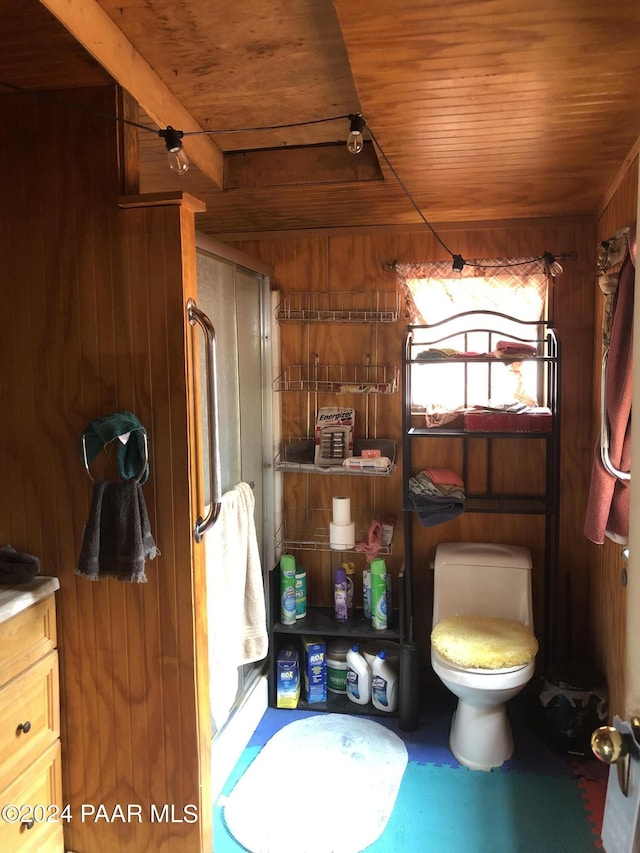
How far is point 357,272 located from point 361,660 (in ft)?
6.00

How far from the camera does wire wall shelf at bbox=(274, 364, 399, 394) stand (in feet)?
9.78

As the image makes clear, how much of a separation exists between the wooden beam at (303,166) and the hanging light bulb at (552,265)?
943 mm

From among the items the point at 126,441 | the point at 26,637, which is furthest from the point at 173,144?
the point at 26,637

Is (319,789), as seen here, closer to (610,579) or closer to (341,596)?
(341,596)

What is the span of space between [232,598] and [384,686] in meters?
0.95

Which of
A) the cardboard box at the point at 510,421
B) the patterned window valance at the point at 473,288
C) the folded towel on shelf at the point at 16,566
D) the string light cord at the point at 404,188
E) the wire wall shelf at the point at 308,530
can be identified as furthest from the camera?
the wire wall shelf at the point at 308,530

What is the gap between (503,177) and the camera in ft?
7.37

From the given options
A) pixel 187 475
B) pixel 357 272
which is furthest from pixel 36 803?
pixel 357 272

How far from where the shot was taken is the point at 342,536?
2.93 m

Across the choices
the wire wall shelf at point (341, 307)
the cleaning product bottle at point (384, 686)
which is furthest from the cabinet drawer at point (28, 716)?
the wire wall shelf at point (341, 307)

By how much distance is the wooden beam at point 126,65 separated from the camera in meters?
1.36

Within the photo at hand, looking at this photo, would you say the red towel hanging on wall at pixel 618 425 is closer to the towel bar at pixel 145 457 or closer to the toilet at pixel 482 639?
the toilet at pixel 482 639

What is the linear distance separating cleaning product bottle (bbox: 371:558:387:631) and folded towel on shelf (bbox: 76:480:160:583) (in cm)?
145

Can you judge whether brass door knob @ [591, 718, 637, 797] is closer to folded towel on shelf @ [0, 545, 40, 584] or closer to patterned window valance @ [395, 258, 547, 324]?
folded towel on shelf @ [0, 545, 40, 584]
